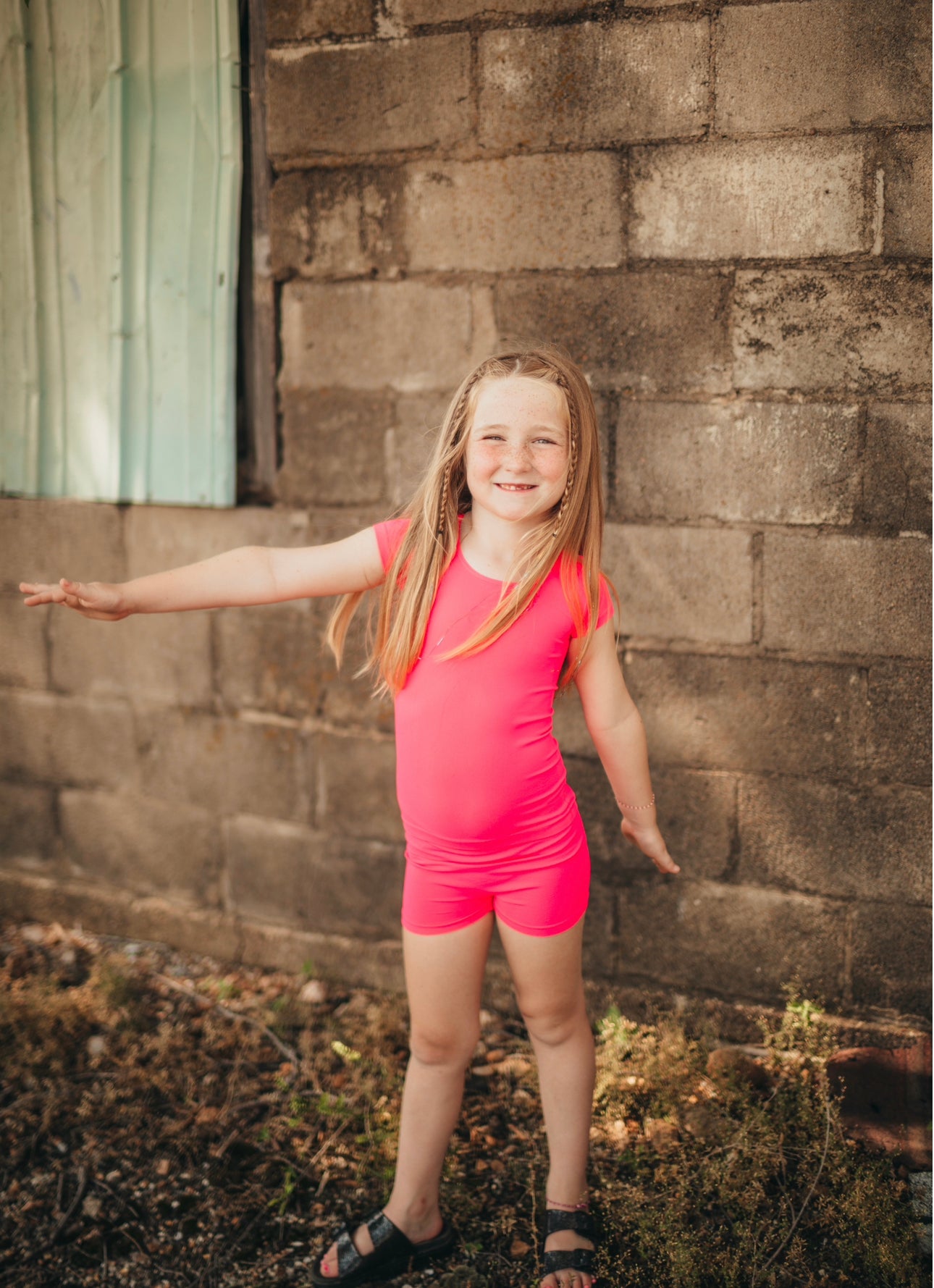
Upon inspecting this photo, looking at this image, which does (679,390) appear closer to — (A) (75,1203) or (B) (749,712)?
(B) (749,712)

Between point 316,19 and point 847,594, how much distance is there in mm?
2004

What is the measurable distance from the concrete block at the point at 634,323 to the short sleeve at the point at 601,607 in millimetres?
798

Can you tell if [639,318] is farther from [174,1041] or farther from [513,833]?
[174,1041]

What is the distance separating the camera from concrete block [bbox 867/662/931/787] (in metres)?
2.43

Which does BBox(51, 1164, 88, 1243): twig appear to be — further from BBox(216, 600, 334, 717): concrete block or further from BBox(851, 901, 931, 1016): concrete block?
BBox(851, 901, 931, 1016): concrete block

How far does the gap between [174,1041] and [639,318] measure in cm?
228

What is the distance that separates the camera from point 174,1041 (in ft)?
8.91

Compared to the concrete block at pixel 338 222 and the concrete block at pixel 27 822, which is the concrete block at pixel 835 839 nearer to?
the concrete block at pixel 338 222

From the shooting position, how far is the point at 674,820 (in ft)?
8.73

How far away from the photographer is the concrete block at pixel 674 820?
263 centimetres

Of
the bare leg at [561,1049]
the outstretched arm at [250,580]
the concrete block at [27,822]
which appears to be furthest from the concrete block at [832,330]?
the concrete block at [27,822]

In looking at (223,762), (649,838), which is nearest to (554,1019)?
(649,838)

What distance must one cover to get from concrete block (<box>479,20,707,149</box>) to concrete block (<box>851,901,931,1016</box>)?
199 cm

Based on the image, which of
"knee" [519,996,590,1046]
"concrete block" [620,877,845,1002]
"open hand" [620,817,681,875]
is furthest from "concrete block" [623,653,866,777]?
"knee" [519,996,590,1046]
